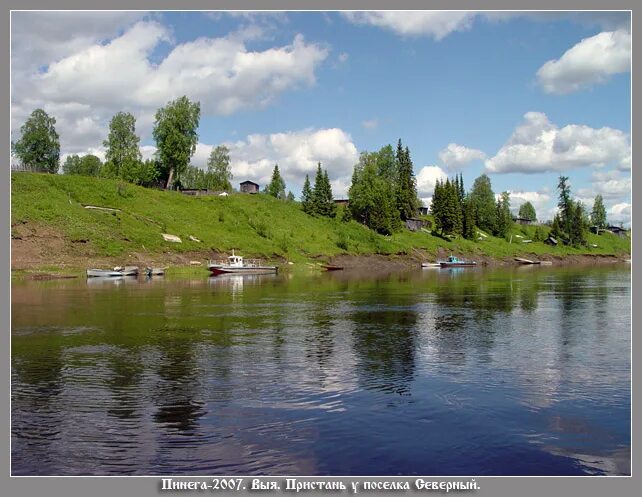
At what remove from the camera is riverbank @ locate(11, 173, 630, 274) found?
284ft

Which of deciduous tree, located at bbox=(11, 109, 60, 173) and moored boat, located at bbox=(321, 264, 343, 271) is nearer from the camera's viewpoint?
moored boat, located at bbox=(321, 264, 343, 271)

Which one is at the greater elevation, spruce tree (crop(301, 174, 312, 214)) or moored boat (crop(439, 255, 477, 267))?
spruce tree (crop(301, 174, 312, 214))

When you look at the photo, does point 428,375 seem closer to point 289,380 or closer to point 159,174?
point 289,380

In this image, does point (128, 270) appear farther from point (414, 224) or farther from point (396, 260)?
point (414, 224)

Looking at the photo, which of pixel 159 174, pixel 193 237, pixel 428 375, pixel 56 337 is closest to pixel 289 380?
pixel 428 375

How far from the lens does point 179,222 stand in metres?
111

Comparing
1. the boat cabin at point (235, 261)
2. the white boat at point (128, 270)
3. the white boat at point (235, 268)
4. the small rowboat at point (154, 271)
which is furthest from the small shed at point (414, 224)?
the white boat at point (128, 270)

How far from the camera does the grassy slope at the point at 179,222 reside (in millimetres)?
92688

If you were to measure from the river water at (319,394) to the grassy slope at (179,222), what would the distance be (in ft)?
187

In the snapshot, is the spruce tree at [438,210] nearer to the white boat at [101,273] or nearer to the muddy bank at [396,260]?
the muddy bank at [396,260]

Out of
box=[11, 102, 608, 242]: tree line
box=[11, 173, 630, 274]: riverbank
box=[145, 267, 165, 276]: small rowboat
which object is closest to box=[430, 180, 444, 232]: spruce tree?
box=[11, 102, 608, 242]: tree line

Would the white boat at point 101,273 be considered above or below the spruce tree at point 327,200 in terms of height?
below

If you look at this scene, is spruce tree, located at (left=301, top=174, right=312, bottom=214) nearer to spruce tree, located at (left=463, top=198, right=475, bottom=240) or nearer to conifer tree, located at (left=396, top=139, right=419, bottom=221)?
conifer tree, located at (left=396, top=139, right=419, bottom=221)

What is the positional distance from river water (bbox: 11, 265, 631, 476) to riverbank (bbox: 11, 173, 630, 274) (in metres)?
51.1
